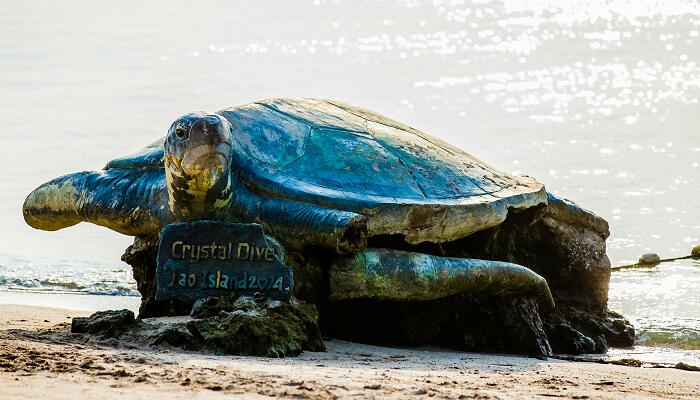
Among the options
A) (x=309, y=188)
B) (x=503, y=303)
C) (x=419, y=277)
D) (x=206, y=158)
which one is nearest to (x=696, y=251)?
(x=503, y=303)

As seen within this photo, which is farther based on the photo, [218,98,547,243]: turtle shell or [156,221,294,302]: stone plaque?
[218,98,547,243]: turtle shell

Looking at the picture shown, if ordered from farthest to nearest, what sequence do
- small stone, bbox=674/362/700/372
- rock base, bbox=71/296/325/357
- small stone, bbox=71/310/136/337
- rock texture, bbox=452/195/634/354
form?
rock texture, bbox=452/195/634/354 < small stone, bbox=674/362/700/372 < small stone, bbox=71/310/136/337 < rock base, bbox=71/296/325/357

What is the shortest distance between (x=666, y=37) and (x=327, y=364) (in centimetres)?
2195

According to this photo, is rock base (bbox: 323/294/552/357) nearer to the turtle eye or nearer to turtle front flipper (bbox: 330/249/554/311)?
turtle front flipper (bbox: 330/249/554/311)

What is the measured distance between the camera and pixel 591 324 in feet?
30.7

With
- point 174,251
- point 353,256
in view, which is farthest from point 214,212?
point 353,256

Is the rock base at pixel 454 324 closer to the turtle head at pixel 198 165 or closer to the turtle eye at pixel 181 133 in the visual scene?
the turtle head at pixel 198 165

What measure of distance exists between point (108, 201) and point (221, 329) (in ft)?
5.68

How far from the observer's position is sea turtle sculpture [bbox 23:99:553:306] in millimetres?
7289

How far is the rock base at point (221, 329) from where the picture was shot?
639 centimetres

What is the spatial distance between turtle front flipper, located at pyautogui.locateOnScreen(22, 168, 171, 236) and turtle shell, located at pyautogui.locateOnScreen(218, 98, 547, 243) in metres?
0.56

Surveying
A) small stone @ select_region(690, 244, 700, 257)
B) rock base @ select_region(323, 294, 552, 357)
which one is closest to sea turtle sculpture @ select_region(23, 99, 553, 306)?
rock base @ select_region(323, 294, 552, 357)

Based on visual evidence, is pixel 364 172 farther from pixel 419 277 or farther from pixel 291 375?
pixel 291 375

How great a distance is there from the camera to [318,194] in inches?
299
